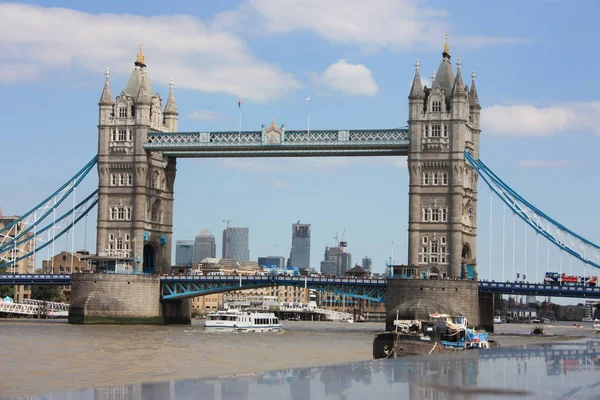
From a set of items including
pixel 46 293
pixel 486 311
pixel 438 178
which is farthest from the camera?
pixel 46 293

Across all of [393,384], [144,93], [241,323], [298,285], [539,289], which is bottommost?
[241,323]

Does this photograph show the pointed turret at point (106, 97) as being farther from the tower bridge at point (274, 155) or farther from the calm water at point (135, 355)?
the calm water at point (135, 355)

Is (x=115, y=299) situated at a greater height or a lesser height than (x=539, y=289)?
lesser

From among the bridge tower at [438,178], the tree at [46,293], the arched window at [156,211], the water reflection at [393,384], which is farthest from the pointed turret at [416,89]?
the tree at [46,293]

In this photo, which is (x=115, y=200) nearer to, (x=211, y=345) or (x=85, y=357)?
(x=211, y=345)

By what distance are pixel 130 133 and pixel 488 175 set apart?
1491 inches

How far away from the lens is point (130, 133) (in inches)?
4552

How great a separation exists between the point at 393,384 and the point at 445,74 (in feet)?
274

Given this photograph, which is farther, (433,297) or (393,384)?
(433,297)

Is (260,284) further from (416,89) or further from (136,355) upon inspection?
(136,355)

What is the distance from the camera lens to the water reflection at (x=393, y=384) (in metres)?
25.5

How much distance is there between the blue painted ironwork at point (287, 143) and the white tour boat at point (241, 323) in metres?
16.5

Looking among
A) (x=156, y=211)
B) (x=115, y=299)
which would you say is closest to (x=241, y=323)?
(x=115, y=299)

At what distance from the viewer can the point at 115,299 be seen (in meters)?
108
